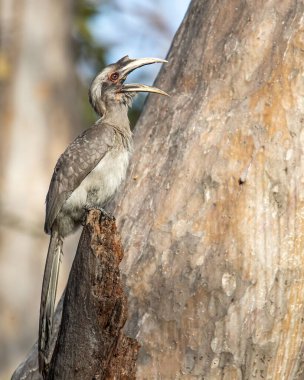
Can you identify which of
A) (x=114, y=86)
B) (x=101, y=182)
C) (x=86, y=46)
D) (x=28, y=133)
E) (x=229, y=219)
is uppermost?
(x=86, y=46)

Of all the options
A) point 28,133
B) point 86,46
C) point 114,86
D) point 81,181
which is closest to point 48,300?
point 81,181

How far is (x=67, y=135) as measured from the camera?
41.2 ft

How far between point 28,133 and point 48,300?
250 inches

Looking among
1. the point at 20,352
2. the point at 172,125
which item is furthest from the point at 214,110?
the point at 20,352

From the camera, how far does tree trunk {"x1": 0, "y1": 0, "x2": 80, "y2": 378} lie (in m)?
11.8

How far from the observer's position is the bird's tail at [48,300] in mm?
5738

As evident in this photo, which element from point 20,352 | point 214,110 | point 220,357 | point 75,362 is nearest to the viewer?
point 75,362

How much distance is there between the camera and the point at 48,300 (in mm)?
6086

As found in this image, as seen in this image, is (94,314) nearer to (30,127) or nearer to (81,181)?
(81,181)

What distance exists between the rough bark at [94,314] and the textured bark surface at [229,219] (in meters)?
0.84

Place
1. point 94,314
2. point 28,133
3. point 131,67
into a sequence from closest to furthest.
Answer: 1. point 94,314
2. point 131,67
3. point 28,133

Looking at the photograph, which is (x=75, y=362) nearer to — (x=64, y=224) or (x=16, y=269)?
(x=64, y=224)

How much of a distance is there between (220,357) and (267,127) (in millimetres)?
1389

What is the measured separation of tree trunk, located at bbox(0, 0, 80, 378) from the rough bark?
6660mm
